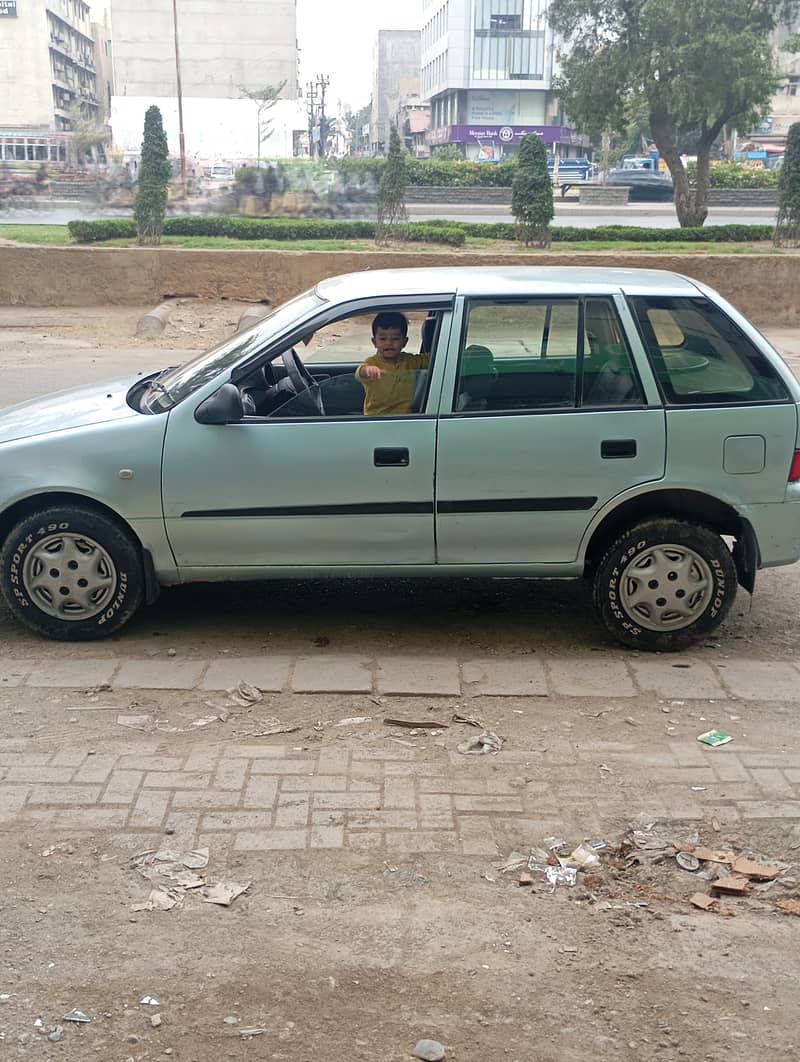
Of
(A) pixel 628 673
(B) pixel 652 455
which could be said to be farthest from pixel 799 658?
(B) pixel 652 455

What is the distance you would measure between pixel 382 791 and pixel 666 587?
1.93 meters

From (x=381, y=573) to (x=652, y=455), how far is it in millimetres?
1339

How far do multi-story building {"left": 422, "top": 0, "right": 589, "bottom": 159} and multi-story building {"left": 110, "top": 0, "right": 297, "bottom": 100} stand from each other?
15409 millimetres

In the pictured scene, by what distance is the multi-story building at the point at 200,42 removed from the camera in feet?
246

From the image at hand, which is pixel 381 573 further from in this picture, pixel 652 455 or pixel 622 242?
pixel 622 242

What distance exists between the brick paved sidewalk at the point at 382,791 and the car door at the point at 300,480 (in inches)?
43.4

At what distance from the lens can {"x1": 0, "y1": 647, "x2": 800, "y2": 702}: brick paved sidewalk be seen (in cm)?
501

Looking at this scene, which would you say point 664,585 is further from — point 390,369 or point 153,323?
point 153,323

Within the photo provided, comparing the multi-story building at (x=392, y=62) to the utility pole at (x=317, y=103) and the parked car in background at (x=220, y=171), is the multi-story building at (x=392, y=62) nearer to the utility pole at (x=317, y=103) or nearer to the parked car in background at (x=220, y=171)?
the utility pole at (x=317, y=103)

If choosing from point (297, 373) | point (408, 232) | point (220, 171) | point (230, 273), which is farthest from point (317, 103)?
point (297, 373)

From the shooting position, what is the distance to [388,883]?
3561mm

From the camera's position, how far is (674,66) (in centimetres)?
2859

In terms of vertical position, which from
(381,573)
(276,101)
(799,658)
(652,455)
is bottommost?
(799,658)

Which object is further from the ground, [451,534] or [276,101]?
[276,101]
